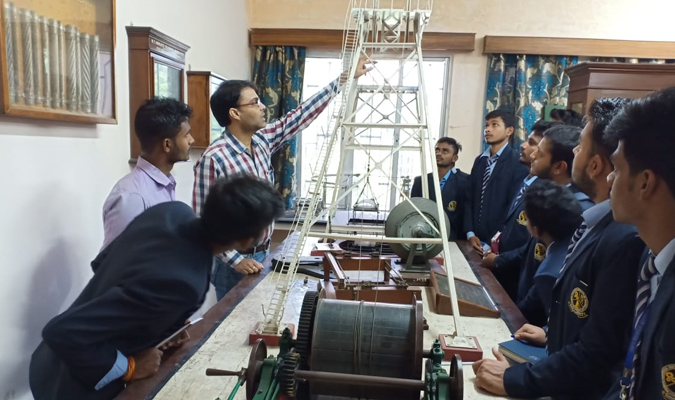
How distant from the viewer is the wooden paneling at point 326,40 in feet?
14.7

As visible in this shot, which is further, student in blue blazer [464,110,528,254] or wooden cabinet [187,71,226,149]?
wooden cabinet [187,71,226,149]

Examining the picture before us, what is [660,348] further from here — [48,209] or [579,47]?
[579,47]

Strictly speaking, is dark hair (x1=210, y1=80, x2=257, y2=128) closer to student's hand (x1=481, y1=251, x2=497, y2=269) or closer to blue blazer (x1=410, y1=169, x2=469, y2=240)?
student's hand (x1=481, y1=251, x2=497, y2=269)

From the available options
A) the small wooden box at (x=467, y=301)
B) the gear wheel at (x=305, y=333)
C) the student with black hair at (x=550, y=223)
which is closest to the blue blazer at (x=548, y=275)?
the student with black hair at (x=550, y=223)

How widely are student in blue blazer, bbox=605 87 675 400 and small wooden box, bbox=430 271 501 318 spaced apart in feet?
2.63

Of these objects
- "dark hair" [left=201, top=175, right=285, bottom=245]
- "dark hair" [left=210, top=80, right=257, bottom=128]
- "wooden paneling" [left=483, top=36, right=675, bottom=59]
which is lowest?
"dark hair" [left=201, top=175, right=285, bottom=245]

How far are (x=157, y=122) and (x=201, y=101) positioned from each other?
4.98 feet

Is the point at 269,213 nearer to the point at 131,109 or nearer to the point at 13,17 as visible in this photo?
the point at 13,17

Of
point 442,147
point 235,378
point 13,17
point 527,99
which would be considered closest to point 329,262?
point 235,378

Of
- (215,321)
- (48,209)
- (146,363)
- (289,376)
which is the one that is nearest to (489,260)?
(215,321)

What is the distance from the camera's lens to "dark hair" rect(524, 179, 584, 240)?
1663 millimetres

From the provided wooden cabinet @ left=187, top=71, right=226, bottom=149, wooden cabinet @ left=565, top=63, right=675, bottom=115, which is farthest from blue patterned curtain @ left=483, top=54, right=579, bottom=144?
wooden cabinet @ left=187, top=71, right=226, bottom=149

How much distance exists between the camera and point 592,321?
3.63 feet

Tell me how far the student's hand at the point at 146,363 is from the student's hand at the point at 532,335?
1098mm
